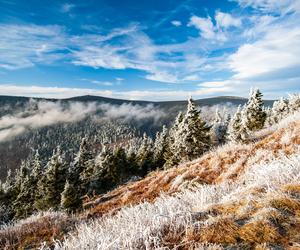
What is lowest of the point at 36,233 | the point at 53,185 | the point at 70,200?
the point at 53,185

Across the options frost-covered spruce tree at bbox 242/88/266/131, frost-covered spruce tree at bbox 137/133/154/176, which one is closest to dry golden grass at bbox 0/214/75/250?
frost-covered spruce tree at bbox 242/88/266/131

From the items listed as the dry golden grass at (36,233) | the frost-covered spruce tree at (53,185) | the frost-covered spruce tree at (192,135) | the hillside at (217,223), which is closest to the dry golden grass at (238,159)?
the dry golden grass at (36,233)

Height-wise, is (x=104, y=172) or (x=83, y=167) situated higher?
(x=83, y=167)

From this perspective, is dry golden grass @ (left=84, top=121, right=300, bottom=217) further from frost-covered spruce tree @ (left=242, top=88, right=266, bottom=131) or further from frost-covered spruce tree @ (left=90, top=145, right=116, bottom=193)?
frost-covered spruce tree @ (left=90, top=145, right=116, bottom=193)

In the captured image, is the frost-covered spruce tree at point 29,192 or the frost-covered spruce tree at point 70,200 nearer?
the frost-covered spruce tree at point 70,200

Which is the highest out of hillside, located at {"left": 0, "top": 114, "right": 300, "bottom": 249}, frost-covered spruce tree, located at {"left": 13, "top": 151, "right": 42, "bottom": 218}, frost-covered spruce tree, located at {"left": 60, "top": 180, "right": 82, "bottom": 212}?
hillside, located at {"left": 0, "top": 114, "right": 300, "bottom": 249}

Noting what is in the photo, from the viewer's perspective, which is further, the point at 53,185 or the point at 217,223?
the point at 53,185

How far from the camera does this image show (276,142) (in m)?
13.1

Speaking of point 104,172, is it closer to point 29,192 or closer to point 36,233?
point 29,192

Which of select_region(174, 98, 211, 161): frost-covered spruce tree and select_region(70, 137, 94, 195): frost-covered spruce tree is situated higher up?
select_region(174, 98, 211, 161): frost-covered spruce tree

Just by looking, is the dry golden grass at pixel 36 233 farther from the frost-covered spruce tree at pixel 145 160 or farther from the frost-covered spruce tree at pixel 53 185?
the frost-covered spruce tree at pixel 145 160

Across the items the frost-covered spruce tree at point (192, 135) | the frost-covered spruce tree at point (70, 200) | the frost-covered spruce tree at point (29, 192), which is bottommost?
the frost-covered spruce tree at point (29, 192)

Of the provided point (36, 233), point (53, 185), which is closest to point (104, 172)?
point (53, 185)

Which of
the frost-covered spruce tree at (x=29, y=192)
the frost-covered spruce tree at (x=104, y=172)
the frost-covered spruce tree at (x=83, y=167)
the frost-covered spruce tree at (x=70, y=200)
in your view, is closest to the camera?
the frost-covered spruce tree at (x=70, y=200)
